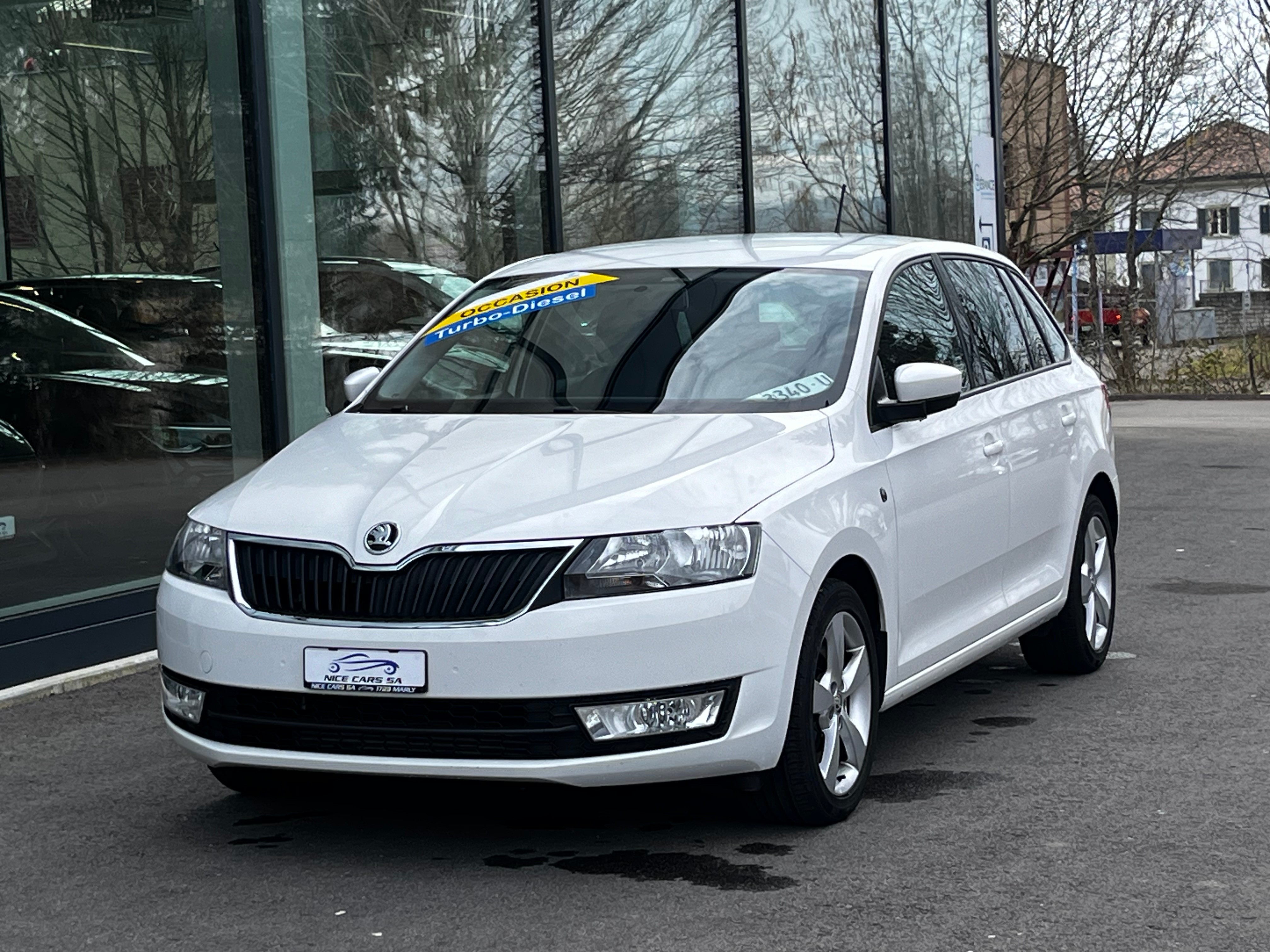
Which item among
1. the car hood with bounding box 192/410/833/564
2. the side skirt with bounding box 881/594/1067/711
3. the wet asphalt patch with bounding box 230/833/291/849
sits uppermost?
the car hood with bounding box 192/410/833/564

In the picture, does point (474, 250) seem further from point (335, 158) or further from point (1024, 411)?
point (1024, 411)

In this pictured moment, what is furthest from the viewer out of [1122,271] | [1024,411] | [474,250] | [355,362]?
[1122,271]

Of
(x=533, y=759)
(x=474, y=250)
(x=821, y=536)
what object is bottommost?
(x=533, y=759)

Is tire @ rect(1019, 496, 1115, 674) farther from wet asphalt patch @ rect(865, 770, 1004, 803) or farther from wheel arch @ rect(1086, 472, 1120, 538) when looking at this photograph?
wet asphalt patch @ rect(865, 770, 1004, 803)

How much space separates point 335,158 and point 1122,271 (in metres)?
54.7

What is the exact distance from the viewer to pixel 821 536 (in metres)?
4.97

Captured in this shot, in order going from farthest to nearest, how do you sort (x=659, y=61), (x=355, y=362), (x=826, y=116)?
(x=826, y=116) → (x=659, y=61) → (x=355, y=362)

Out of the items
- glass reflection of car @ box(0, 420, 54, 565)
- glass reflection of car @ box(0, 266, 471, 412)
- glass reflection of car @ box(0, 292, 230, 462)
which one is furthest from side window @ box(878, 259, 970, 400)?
glass reflection of car @ box(0, 292, 230, 462)

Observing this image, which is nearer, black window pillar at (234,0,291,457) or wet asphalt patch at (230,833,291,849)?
wet asphalt patch at (230,833,291,849)

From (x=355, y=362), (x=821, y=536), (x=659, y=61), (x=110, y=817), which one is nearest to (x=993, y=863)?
(x=821, y=536)

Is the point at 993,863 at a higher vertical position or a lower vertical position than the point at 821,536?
lower

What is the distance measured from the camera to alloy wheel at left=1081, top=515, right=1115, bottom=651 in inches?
287

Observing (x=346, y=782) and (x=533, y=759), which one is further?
(x=346, y=782)

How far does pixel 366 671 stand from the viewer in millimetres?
4641
